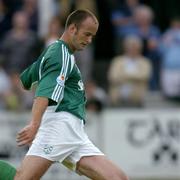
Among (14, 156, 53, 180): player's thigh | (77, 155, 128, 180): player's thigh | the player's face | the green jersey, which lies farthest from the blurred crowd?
(14, 156, 53, 180): player's thigh

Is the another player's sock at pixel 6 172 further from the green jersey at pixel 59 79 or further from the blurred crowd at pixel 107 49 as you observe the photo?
the blurred crowd at pixel 107 49

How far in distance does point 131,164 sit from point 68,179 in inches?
45.6

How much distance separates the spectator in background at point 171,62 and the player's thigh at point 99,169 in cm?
732

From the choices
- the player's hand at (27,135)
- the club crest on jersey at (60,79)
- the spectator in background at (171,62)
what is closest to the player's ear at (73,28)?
the club crest on jersey at (60,79)

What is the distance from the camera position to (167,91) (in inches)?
603

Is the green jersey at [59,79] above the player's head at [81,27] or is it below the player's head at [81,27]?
below

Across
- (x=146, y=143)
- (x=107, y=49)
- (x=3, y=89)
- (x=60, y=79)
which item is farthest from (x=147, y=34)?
(x=60, y=79)

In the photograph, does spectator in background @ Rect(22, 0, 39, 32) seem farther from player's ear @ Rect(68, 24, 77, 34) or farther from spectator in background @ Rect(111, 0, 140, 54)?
player's ear @ Rect(68, 24, 77, 34)

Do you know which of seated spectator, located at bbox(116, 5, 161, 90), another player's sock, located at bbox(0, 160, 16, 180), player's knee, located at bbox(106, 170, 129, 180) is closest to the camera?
player's knee, located at bbox(106, 170, 129, 180)

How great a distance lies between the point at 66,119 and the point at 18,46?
7.28 metres

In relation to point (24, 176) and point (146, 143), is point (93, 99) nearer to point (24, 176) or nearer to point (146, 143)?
point (146, 143)

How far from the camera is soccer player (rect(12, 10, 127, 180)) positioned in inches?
304

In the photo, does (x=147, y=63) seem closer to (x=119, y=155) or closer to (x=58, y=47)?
(x=119, y=155)

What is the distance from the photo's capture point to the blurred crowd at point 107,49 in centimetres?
1484
